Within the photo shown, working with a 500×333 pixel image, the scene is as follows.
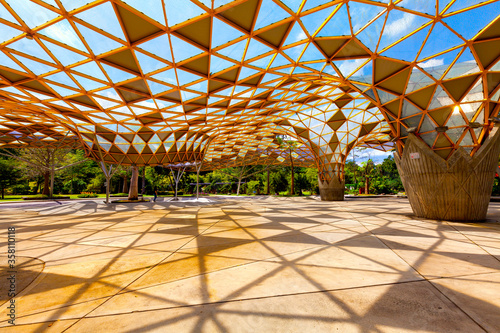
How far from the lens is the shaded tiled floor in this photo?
136 inches

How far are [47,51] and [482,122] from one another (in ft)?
87.3

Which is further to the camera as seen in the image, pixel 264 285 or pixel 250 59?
pixel 250 59

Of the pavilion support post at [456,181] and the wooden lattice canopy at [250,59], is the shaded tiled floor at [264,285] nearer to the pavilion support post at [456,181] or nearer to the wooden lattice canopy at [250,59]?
the pavilion support post at [456,181]

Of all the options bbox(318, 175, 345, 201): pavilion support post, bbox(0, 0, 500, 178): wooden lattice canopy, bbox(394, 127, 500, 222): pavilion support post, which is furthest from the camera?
bbox(318, 175, 345, 201): pavilion support post

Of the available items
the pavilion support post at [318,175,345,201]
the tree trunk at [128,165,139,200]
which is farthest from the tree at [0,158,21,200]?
the pavilion support post at [318,175,345,201]

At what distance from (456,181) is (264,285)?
1611cm

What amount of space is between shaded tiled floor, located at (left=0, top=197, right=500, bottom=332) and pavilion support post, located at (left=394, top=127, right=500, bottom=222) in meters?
4.94

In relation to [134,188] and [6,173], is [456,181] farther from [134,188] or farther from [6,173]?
[6,173]

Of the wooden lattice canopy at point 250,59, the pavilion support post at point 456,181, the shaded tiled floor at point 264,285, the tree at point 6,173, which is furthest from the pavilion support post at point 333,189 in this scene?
the tree at point 6,173

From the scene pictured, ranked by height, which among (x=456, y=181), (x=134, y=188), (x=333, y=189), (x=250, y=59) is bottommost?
(x=134, y=188)

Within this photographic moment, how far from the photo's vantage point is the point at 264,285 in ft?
15.7

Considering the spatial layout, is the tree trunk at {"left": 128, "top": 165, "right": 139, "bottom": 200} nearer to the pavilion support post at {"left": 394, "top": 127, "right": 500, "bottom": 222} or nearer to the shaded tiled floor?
the shaded tiled floor

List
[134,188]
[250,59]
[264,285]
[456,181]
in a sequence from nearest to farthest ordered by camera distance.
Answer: [264,285] → [250,59] → [456,181] → [134,188]

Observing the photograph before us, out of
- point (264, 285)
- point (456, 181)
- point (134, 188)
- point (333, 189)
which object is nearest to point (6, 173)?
point (134, 188)
